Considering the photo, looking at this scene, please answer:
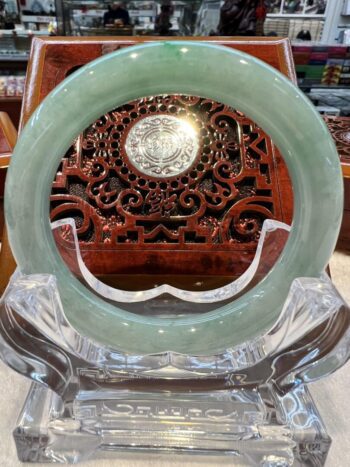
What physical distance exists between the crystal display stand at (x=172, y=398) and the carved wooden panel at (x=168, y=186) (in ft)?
0.74

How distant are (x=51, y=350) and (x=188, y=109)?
0.52 metres

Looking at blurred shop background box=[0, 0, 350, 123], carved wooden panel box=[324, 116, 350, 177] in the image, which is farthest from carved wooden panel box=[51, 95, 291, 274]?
blurred shop background box=[0, 0, 350, 123]

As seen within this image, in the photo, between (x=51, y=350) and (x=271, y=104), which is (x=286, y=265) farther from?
(x=51, y=350)

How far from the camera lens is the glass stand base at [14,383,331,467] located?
0.52 m

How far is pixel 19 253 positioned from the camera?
1.60 feet

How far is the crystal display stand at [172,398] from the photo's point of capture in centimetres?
50

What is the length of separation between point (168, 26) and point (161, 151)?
99 cm

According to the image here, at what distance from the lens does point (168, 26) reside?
154cm

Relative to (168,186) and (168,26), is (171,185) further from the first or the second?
(168,26)

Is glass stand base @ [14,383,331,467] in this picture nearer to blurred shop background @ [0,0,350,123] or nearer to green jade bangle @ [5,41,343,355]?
green jade bangle @ [5,41,343,355]

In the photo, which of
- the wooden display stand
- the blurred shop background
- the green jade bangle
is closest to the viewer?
the green jade bangle

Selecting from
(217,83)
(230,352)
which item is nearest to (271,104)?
(217,83)

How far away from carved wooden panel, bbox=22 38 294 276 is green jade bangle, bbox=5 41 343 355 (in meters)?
0.23

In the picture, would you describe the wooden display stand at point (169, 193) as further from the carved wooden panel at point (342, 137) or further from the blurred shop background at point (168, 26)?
the blurred shop background at point (168, 26)
